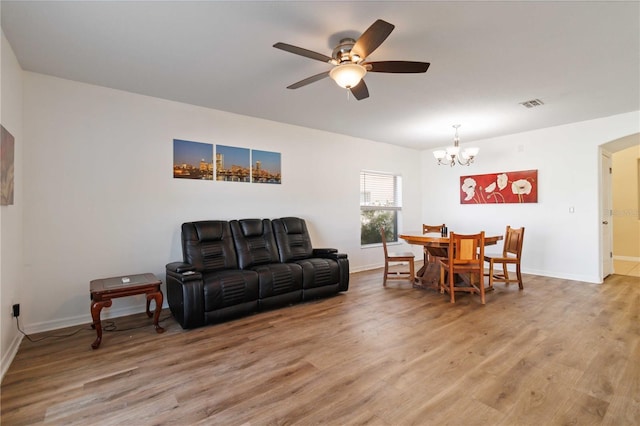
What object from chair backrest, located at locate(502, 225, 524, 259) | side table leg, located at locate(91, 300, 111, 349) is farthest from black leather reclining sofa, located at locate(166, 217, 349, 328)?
chair backrest, located at locate(502, 225, 524, 259)

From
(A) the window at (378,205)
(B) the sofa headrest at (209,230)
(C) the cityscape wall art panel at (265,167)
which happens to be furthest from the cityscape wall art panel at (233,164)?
(A) the window at (378,205)

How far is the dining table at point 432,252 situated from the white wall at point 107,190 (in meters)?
2.20

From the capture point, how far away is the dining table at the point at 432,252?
4.17m

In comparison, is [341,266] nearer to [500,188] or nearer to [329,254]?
[329,254]

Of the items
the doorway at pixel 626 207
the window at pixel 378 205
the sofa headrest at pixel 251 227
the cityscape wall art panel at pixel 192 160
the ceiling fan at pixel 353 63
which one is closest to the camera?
the ceiling fan at pixel 353 63

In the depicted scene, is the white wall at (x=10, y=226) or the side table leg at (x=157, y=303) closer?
the white wall at (x=10, y=226)

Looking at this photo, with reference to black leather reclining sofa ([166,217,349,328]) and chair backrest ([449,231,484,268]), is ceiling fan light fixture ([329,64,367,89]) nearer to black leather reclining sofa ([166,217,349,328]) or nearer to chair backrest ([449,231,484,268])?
black leather reclining sofa ([166,217,349,328])

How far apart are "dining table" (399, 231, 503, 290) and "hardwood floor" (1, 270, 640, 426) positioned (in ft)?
3.01

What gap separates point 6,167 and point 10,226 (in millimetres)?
559

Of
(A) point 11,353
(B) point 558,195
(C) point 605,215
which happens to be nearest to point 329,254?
(A) point 11,353

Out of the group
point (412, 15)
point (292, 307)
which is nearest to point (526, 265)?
point (292, 307)

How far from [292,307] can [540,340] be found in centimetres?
257

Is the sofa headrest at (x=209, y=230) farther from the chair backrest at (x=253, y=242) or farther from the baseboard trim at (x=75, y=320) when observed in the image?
the baseboard trim at (x=75, y=320)

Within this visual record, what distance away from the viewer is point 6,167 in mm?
2332
